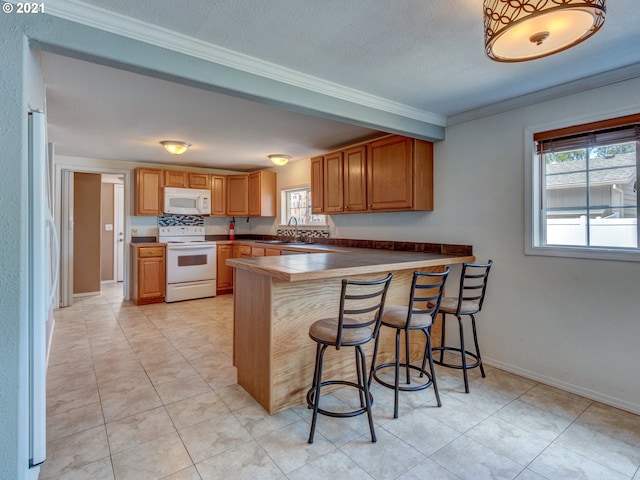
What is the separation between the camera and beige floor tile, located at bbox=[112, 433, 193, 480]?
1.65 meters

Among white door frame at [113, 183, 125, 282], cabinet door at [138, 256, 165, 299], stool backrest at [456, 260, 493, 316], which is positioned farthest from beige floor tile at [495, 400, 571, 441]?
white door frame at [113, 183, 125, 282]

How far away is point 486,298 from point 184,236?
470 cm

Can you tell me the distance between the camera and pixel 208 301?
532cm

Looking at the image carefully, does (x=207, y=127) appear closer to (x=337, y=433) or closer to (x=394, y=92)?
(x=394, y=92)

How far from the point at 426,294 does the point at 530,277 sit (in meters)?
0.82

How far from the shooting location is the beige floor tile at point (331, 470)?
5.36 ft

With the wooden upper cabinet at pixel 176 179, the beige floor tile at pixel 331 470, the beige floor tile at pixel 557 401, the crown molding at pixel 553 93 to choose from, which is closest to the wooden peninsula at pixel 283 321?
the beige floor tile at pixel 331 470

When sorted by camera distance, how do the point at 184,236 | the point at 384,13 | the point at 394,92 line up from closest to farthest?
the point at 384,13, the point at 394,92, the point at 184,236

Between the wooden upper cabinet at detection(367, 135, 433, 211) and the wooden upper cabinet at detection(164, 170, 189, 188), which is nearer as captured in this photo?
the wooden upper cabinet at detection(367, 135, 433, 211)

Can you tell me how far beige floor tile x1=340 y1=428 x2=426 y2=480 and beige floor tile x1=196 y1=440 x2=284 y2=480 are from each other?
40 cm

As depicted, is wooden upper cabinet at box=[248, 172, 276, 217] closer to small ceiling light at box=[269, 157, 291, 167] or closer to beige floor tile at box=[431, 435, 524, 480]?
small ceiling light at box=[269, 157, 291, 167]

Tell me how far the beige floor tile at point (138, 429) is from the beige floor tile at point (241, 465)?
42cm

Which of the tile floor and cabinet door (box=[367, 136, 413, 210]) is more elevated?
cabinet door (box=[367, 136, 413, 210])

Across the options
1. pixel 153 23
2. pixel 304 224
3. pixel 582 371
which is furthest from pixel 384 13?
pixel 304 224
